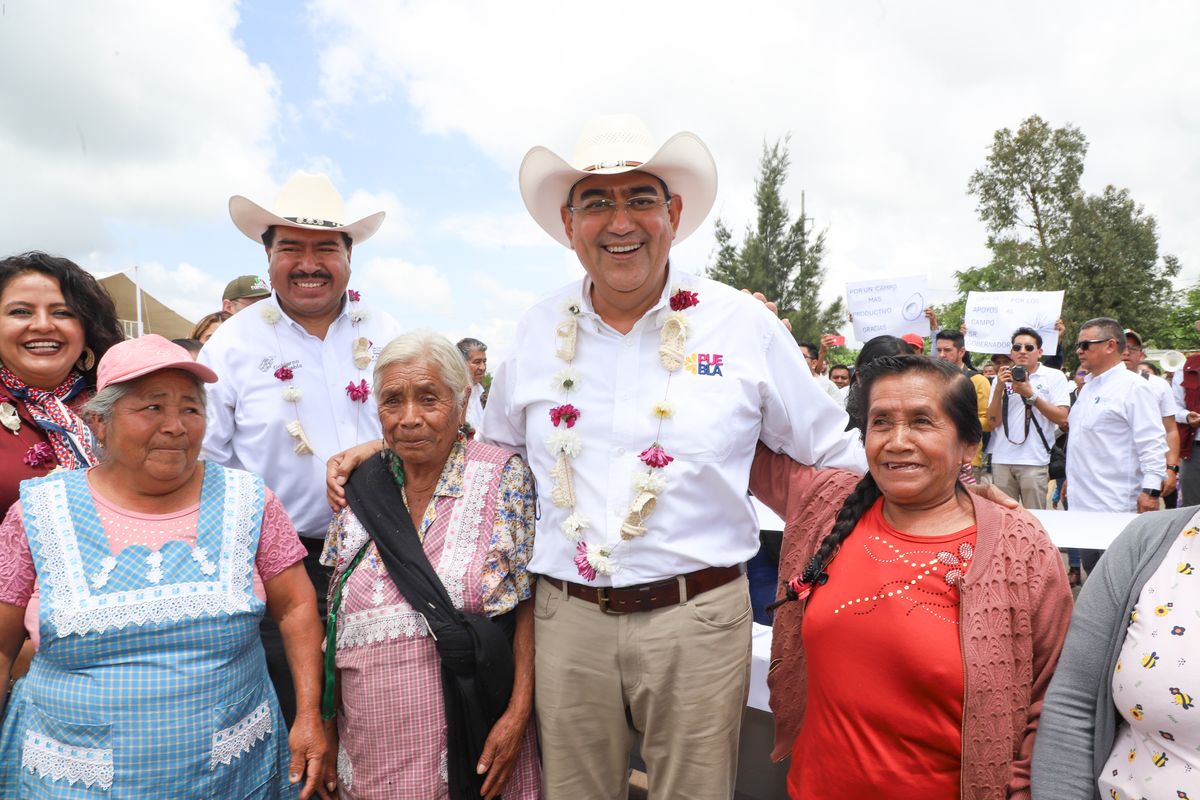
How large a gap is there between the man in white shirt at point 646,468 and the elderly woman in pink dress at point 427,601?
0.12m

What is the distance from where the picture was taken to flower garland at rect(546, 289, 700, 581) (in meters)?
2.41

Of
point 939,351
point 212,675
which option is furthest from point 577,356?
point 939,351

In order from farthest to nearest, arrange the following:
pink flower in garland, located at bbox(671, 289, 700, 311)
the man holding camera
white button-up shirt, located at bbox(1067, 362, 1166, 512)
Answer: the man holding camera
white button-up shirt, located at bbox(1067, 362, 1166, 512)
pink flower in garland, located at bbox(671, 289, 700, 311)

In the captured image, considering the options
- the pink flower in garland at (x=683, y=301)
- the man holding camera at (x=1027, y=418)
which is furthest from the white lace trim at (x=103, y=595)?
the man holding camera at (x=1027, y=418)

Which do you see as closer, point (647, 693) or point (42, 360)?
point (647, 693)

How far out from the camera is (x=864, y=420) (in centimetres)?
227

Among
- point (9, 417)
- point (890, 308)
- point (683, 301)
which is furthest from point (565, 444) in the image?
point (890, 308)

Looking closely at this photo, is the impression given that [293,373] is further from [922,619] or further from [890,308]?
[890,308]

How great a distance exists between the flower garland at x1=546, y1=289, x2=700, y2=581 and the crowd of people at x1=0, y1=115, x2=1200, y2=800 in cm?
1

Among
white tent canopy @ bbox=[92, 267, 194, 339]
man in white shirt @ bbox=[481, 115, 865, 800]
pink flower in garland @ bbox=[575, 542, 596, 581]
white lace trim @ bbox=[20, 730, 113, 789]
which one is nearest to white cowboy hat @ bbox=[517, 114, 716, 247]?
man in white shirt @ bbox=[481, 115, 865, 800]

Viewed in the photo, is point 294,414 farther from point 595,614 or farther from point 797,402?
point 797,402

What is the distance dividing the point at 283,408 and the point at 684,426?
5.79 feet

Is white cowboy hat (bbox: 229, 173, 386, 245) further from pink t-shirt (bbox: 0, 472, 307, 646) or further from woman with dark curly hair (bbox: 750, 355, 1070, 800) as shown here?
woman with dark curly hair (bbox: 750, 355, 1070, 800)

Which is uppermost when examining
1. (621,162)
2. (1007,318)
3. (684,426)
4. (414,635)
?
(621,162)
